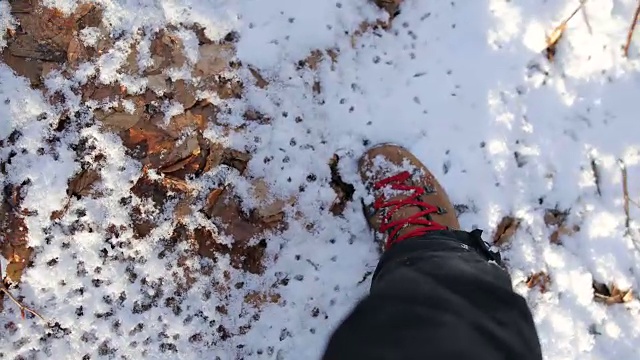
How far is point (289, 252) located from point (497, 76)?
39.8 inches

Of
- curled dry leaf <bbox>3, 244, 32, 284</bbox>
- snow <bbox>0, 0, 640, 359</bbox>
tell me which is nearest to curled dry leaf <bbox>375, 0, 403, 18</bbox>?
snow <bbox>0, 0, 640, 359</bbox>

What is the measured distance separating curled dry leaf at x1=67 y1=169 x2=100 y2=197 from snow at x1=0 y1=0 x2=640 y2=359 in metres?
0.03

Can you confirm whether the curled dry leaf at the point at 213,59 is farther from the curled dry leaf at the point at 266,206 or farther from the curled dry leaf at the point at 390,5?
the curled dry leaf at the point at 390,5

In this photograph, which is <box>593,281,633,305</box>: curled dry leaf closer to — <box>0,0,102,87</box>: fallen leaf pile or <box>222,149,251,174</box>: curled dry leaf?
<box>222,149,251,174</box>: curled dry leaf

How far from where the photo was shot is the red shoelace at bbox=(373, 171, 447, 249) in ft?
6.82

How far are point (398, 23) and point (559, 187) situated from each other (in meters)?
0.86

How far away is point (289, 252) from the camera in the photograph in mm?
2141

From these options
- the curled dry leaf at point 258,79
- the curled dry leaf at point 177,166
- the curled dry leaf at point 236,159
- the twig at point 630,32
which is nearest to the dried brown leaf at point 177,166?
the curled dry leaf at point 177,166

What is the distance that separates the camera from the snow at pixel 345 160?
2080 mm

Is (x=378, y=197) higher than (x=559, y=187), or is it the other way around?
(x=559, y=187)

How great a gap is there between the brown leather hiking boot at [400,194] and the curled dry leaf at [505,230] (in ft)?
0.51

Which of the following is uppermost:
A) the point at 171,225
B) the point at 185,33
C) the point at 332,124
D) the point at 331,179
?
the point at 185,33

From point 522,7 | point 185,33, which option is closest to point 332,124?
point 185,33

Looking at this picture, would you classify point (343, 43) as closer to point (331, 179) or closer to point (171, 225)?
point (331, 179)
